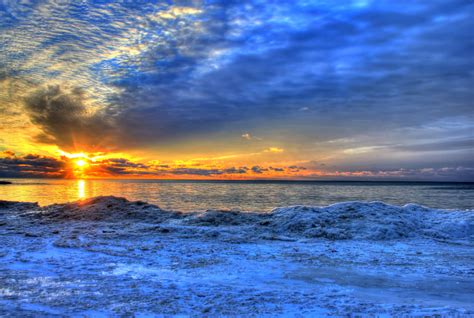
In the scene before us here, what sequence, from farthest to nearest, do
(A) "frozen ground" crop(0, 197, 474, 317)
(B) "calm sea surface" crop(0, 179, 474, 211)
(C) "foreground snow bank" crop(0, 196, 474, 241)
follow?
(B) "calm sea surface" crop(0, 179, 474, 211) < (C) "foreground snow bank" crop(0, 196, 474, 241) < (A) "frozen ground" crop(0, 197, 474, 317)

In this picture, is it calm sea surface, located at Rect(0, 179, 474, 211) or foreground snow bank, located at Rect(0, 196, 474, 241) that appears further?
calm sea surface, located at Rect(0, 179, 474, 211)

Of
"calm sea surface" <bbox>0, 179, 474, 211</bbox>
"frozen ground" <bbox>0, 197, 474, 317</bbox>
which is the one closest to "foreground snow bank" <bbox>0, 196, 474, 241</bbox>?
"frozen ground" <bbox>0, 197, 474, 317</bbox>

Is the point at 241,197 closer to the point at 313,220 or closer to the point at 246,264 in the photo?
the point at 313,220

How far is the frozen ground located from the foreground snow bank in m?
0.08

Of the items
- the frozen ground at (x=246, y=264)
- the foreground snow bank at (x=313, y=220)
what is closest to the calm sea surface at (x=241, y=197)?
the foreground snow bank at (x=313, y=220)

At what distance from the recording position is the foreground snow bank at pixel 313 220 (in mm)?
13383

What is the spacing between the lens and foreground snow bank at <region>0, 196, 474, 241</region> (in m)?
13.4

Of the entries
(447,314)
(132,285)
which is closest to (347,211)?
(447,314)

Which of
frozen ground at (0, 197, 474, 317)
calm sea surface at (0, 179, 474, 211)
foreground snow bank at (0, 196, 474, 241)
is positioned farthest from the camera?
calm sea surface at (0, 179, 474, 211)

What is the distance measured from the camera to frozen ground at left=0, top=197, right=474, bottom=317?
19.0 feet

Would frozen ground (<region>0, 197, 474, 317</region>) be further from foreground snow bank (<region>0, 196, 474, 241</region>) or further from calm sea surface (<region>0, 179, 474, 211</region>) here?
calm sea surface (<region>0, 179, 474, 211</region>)

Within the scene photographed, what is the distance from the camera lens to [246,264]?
8617 millimetres

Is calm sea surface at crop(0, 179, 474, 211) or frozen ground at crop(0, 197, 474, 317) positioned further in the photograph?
calm sea surface at crop(0, 179, 474, 211)

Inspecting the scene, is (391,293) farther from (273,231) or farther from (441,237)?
(441,237)
